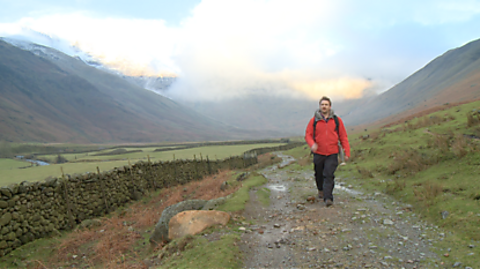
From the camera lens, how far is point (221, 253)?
5.35 meters

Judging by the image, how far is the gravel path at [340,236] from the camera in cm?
486

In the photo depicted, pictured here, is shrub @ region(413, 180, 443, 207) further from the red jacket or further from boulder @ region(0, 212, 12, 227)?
boulder @ region(0, 212, 12, 227)

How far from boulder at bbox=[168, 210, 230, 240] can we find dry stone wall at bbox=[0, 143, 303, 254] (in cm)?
670

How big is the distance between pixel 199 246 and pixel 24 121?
7618 inches

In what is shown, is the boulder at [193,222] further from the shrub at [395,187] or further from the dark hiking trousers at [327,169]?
the shrub at [395,187]

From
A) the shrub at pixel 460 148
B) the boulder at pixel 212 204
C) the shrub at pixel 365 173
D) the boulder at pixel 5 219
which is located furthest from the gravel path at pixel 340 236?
the boulder at pixel 5 219

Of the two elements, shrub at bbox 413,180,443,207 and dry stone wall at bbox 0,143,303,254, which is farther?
dry stone wall at bbox 0,143,303,254

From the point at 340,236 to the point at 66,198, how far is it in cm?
1191

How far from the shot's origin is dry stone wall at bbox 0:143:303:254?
10203 mm

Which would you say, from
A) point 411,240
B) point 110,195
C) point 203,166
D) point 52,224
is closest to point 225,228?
point 411,240

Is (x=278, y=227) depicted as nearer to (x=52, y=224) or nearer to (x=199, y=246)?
(x=199, y=246)

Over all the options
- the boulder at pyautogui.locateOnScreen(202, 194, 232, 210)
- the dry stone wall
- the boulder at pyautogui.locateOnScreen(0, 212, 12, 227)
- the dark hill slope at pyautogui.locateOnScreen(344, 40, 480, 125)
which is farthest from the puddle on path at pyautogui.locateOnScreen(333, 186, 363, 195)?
the dark hill slope at pyautogui.locateOnScreen(344, 40, 480, 125)

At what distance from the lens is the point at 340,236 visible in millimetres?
5883

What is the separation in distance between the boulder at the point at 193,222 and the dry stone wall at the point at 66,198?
6702mm
